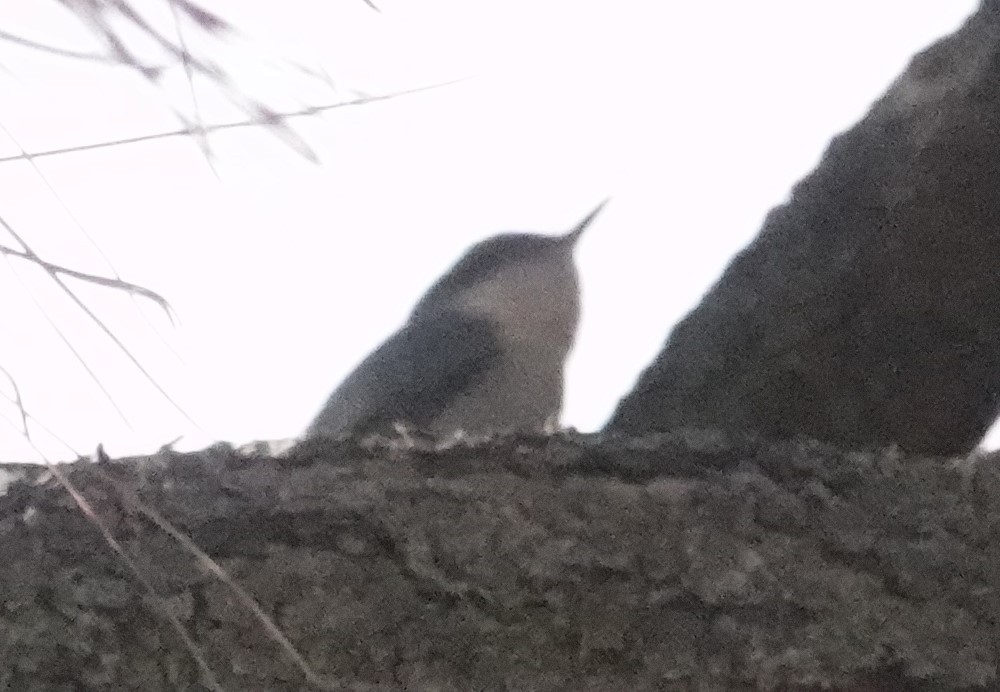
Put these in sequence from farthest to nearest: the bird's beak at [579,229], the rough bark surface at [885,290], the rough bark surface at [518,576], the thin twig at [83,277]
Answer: the bird's beak at [579,229]
the rough bark surface at [885,290]
the rough bark surface at [518,576]
the thin twig at [83,277]

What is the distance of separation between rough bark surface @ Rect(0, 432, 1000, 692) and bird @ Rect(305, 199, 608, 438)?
0.28m

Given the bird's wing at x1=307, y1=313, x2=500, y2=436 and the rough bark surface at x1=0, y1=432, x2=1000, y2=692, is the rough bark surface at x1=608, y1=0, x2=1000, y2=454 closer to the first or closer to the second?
the rough bark surface at x1=0, y1=432, x2=1000, y2=692

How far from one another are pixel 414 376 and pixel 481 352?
0.22 feet

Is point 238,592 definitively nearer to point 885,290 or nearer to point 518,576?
point 518,576

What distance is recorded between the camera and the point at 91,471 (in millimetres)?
518

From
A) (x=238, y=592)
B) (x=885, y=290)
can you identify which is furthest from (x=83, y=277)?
(x=885, y=290)

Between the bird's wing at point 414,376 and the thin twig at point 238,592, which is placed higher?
the bird's wing at point 414,376

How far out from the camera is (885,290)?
2.02ft

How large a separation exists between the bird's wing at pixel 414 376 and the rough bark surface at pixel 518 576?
32cm

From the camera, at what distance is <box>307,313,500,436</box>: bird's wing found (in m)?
0.86

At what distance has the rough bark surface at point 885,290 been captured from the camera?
585mm

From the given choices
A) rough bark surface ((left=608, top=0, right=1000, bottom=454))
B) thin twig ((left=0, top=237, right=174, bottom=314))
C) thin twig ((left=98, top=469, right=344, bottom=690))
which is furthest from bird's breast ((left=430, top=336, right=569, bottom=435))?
thin twig ((left=0, top=237, right=174, bottom=314))

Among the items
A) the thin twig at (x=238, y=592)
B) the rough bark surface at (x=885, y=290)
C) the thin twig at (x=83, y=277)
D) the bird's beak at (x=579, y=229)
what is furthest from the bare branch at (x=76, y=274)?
the bird's beak at (x=579, y=229)

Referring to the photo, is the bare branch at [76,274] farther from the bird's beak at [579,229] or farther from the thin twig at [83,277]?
the bird's beak at [579,229]
